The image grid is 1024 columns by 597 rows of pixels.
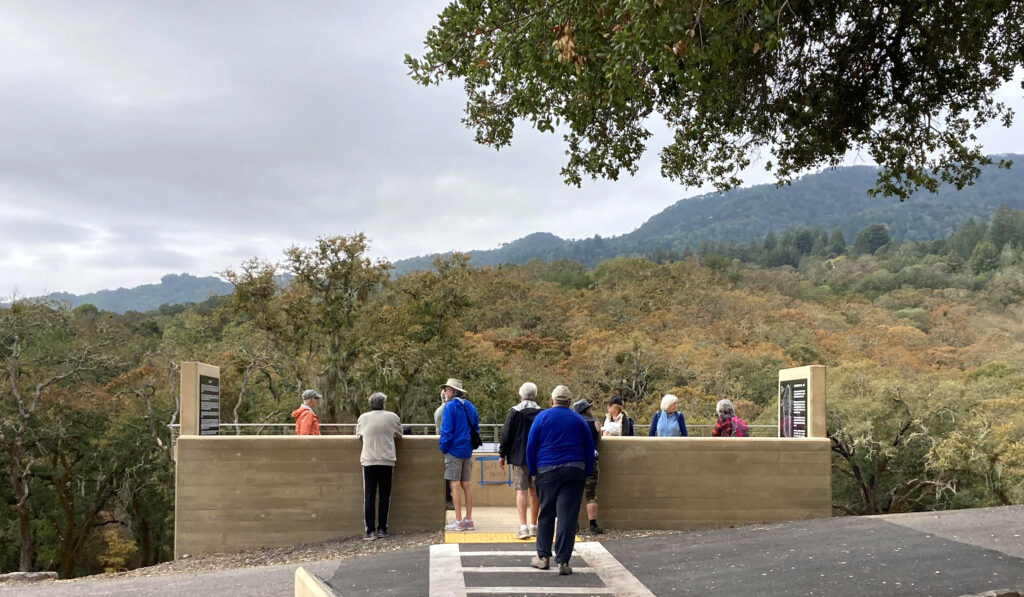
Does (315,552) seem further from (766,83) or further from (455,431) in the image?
(766,83)

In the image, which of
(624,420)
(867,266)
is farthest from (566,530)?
(867,266)

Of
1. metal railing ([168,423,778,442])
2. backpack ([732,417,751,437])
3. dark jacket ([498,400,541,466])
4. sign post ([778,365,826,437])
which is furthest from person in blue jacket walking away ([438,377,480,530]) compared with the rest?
sign post ([778,365,826,437])

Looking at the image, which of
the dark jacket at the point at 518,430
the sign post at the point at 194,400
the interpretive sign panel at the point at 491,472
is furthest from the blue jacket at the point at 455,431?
the interpretive sign panel at the point at 491,472

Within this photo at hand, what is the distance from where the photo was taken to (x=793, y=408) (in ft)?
37.9

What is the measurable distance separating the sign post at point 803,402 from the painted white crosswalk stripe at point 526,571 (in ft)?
10.8

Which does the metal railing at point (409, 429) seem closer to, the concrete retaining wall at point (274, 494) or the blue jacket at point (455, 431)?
the concrete retaining wall at point (274, 494)

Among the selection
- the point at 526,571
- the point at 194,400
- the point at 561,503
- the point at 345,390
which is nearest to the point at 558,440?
the point at 561,503

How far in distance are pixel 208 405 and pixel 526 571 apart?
5.31 meters

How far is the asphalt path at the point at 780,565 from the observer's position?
23.9ft

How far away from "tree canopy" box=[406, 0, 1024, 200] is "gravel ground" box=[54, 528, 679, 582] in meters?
4.07

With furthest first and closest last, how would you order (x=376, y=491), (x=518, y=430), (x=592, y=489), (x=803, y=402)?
1. (x=803, y=402)
2. (x=376, y=491)
3. (x=592, y=489)
4. (x=518, y=430)

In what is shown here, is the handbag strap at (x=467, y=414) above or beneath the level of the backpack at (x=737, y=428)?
above

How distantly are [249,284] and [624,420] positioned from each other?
22515 mm

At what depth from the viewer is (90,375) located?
34.2m
